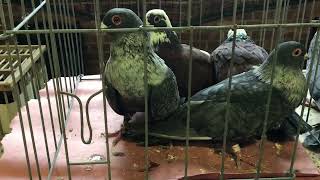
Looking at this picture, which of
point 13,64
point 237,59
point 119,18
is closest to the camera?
point 119,18

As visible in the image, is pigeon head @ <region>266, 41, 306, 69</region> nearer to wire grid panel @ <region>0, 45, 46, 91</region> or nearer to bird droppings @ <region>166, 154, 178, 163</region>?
bird droppings @ <region>166, 154, 178, 163</region>

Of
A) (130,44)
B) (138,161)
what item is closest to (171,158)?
(138,161)

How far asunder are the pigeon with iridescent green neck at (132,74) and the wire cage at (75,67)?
0.05 meters

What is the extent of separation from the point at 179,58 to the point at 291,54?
14.4 inches

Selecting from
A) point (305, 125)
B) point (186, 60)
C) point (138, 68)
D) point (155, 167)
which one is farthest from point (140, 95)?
point (305, 125)

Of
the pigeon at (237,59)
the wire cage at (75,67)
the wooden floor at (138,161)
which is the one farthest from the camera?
the pigeon at (237,59)

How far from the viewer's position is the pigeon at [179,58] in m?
1.14

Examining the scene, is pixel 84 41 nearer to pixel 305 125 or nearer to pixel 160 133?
pixel 160 133

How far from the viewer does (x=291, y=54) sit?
89 centimetres

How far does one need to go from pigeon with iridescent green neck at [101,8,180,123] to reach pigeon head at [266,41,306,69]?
27cm

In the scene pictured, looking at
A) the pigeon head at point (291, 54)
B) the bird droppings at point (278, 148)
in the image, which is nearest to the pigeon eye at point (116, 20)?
the pigeon head at point (291, 54)

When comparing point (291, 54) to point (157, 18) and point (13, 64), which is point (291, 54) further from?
point (13, 64)

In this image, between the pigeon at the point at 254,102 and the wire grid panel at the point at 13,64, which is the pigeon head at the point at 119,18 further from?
the wire grid panel at the point at 13,64

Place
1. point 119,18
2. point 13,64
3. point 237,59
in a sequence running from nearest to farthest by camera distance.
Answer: point 119,18 < point 237,59 < point 13,64
